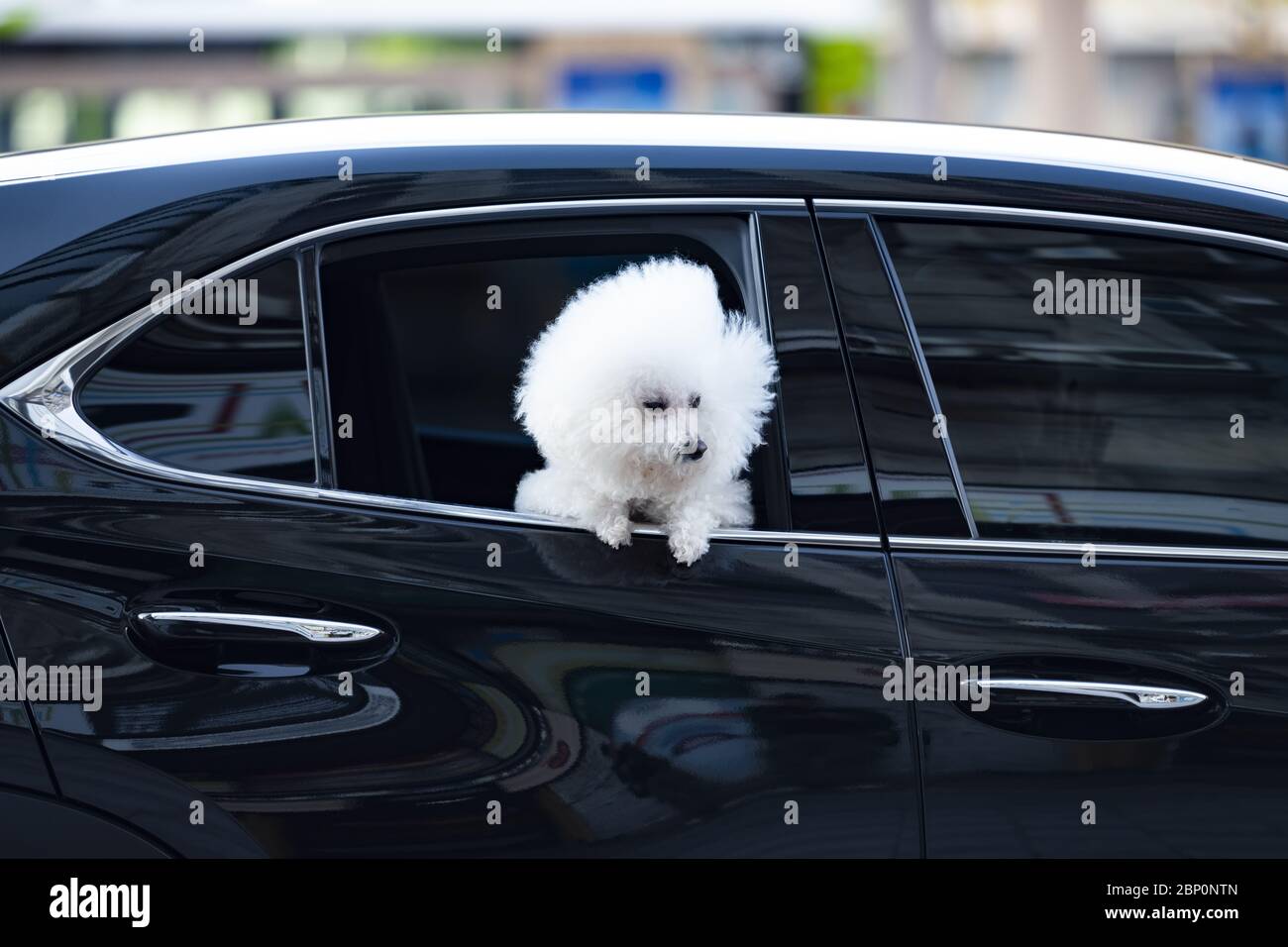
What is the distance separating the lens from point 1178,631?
6.05 feet

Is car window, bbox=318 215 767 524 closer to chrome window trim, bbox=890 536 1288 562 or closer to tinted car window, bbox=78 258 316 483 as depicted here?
tinted car window, bbox=78 258 316 483

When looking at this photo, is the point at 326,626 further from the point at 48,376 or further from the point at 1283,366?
the point at 1283,366

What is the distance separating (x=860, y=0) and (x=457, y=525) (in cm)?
1666

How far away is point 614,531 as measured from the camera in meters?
1.82

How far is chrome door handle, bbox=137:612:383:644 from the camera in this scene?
1.76 meters

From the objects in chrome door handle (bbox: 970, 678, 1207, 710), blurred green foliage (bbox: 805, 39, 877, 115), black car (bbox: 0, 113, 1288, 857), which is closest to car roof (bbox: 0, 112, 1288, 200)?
black car (bbox: 0, 113, 1288, 857)

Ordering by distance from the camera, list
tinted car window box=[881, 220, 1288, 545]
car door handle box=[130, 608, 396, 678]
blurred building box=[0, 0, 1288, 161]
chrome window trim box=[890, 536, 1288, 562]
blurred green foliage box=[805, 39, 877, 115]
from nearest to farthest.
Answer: car door handle box=[130, 608, 396, 678] → chrome window trim box=[890, 536, 1288, 562] → tinted car window box=[881, 220, 1288, 545] → blurred building box=[0, 0, 1288, 161] → blurred green foliage box=[805, 39, 877, 115]

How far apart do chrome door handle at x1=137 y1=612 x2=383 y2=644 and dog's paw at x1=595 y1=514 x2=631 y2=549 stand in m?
0.36

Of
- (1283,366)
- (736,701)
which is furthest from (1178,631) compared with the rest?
(736,701)

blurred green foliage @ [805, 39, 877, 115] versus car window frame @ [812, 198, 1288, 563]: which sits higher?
blurred green foliage @ [805, 39, 877, 115]

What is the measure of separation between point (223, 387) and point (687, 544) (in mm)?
760

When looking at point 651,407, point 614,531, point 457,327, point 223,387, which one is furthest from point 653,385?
point 457,327

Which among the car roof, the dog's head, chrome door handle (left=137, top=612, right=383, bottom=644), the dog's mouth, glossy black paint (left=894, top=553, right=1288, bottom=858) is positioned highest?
the car roof

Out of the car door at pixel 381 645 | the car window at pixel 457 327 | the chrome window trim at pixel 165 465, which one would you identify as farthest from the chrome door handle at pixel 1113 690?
the car window at pixel 457 327
